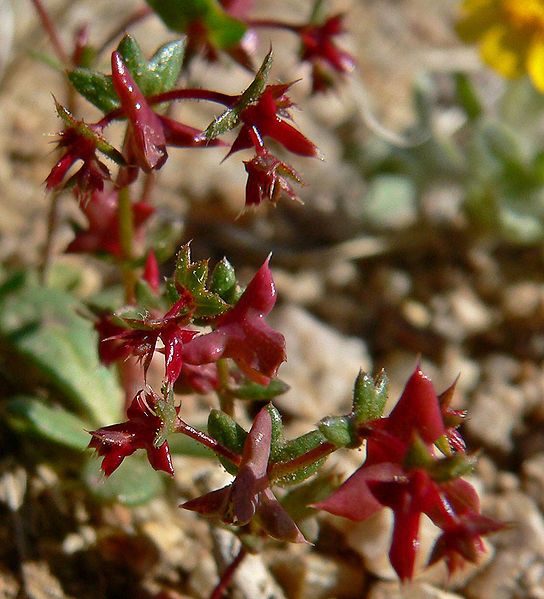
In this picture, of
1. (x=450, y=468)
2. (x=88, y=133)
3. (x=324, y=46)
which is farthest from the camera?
(x=324, y=46)

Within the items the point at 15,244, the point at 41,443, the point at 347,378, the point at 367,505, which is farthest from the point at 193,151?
the point at 367,505

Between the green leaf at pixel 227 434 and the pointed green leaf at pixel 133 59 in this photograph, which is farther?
the pointed green leaf at pixel 133 59

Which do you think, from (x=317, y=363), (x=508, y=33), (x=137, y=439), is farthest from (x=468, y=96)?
(x=137, y=439)

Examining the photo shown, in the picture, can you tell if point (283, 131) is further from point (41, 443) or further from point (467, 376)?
point (467, 376)

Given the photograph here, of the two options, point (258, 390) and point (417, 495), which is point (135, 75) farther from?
point (417, 495)

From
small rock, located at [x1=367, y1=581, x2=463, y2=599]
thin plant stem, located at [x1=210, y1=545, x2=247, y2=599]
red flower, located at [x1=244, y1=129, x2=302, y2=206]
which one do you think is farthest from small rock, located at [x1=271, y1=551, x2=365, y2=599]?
red flower, located at [x1=244, y1=129, x2=302, y2=206]

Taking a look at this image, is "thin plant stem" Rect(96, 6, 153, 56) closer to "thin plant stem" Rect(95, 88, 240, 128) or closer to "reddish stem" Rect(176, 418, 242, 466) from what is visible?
"thin plant stem" Rect(95, 88, 240, 128)

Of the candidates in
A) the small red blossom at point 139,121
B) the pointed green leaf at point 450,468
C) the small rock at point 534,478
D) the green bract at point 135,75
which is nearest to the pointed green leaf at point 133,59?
the green bract at point 135,75

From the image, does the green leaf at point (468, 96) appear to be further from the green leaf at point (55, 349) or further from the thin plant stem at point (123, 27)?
the green leaf at point (55, 349)
